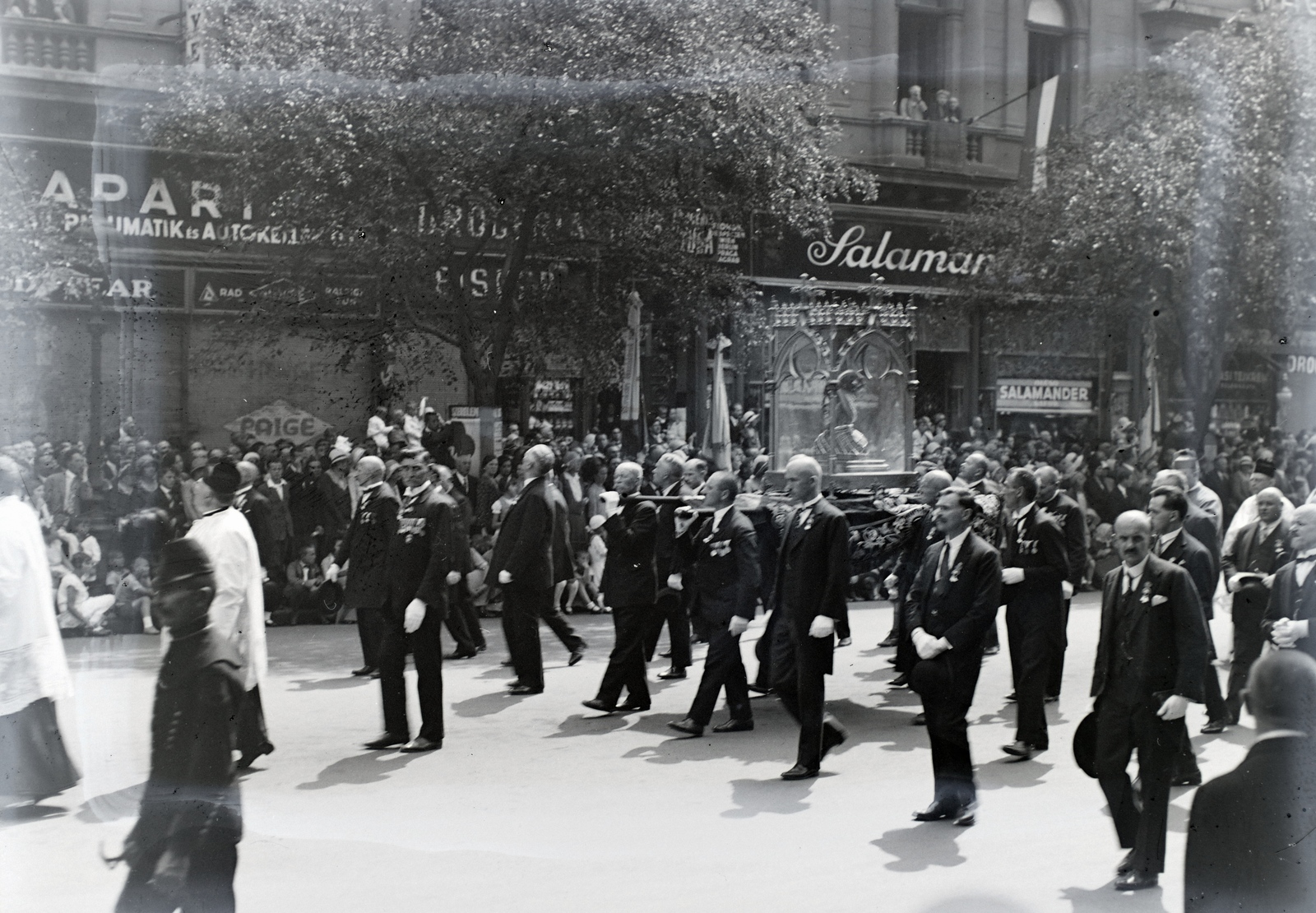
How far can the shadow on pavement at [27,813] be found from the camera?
20.8 ft

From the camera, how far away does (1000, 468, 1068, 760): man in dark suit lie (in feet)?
26.5

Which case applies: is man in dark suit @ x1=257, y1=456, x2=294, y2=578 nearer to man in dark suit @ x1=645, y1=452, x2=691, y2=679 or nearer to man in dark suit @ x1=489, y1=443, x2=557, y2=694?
man in dark suit @ x1=489, y1=443, x2=557, y2=694

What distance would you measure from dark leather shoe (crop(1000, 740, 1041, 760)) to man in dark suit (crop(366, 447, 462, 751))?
10.5 feet

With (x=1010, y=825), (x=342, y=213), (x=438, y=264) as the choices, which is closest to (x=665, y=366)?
(x=438, y=264)

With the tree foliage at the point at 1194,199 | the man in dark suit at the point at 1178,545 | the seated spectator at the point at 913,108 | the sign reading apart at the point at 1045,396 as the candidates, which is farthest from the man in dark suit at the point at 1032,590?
the sign reading apart at the point at 1045,396

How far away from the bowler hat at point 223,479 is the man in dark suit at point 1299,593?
4.65m

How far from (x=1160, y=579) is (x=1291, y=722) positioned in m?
2.47

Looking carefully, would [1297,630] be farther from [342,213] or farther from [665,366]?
[665,366]

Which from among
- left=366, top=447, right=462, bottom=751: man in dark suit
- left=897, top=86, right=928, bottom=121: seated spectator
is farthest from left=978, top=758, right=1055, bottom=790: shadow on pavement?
left=897, top=86, right=928, bottom=121: seated spectator

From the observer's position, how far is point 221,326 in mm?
16797

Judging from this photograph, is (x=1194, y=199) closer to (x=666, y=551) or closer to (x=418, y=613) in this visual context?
(x=666, y=551)

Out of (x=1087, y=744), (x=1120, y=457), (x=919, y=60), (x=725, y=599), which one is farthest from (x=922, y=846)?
(x=919, y=60)

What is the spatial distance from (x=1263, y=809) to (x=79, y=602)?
10.1 metres

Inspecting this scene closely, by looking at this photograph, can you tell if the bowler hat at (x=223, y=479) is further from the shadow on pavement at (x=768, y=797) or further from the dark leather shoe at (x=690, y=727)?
the dark leather shoe at (x=690, y=727)
